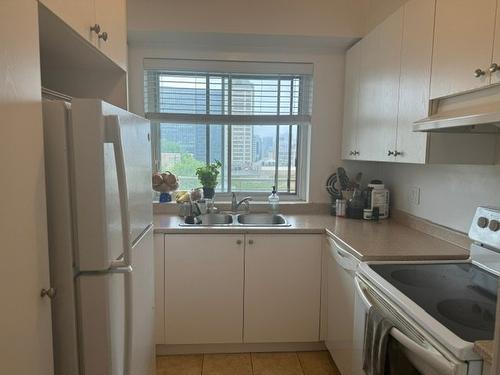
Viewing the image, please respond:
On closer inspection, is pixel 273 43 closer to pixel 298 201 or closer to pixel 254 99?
pixel 254 99

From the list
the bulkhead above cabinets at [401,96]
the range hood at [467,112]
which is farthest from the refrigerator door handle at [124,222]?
the bulkhead above cabinets at [401,96]

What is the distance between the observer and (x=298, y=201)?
3053 millimetres

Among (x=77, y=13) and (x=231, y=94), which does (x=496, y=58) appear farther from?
(x=231, y=94)

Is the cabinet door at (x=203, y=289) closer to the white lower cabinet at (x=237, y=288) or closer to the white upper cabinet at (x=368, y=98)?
the white lower cabinet at (x=237, y=288)

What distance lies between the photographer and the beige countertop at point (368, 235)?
1.76 meters

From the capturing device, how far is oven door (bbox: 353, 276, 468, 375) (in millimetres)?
1034

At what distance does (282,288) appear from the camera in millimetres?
2393

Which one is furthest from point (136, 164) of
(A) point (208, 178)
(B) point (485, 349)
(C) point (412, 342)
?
(A) point (208, 178)

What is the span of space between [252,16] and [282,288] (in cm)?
191

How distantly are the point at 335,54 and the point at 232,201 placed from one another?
1426 mm

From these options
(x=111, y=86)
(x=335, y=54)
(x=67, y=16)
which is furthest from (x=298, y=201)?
(x=67, y=16)

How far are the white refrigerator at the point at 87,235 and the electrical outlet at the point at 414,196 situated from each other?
1924mm

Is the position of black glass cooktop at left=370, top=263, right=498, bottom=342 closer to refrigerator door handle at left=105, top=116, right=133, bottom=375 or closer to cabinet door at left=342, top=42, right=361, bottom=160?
refrigerator door handle at left=105, top=116, right=133, bottom=375

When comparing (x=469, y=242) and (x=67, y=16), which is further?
(x=469, y=242)
